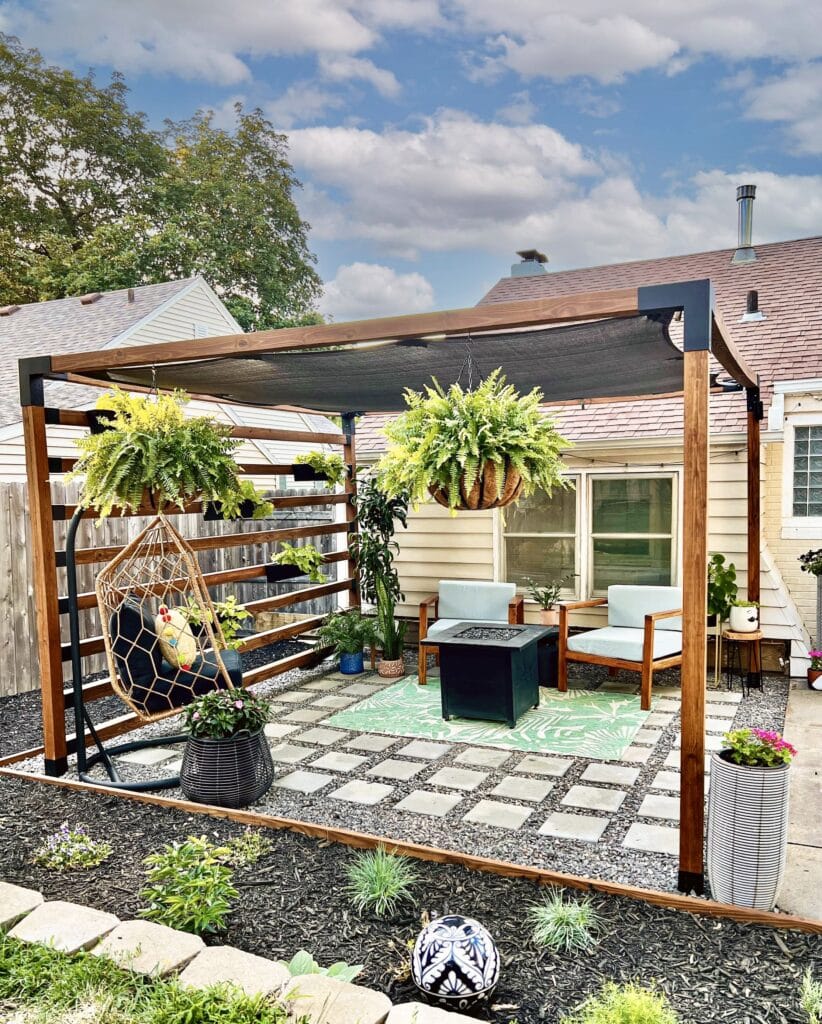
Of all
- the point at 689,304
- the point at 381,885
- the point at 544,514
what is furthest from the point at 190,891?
the point at 544,514

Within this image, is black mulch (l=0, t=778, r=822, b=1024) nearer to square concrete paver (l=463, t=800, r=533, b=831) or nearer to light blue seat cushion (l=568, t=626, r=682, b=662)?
square concrete paver (l=463, t=800, r=533, b=831)

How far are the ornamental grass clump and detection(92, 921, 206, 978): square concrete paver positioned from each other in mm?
1990

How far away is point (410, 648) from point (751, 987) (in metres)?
5.55

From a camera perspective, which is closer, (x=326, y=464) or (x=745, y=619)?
(x=745, y=619)

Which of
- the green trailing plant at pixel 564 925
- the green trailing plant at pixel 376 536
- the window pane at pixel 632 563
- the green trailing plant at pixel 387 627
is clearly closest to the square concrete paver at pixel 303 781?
the green trailing plant at pixel 564 925

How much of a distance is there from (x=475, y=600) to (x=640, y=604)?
4.72 feet

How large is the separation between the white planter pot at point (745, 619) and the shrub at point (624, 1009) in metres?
4.19

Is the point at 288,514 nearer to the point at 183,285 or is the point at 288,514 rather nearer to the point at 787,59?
the point at 183,285

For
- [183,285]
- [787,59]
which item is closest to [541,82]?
[787,59]

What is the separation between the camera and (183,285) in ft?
41.7

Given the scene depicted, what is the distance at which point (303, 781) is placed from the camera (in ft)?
13.8

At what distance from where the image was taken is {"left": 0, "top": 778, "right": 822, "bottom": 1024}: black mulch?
2.17 meters

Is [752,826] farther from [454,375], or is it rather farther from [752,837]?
[454,375]

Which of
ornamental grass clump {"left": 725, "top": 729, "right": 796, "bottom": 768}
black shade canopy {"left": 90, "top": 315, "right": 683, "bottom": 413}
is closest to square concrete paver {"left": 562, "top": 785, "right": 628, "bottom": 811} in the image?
ornamental grass clump {"left": 725, "top": 729, "right": 796, "bottom": 768}
